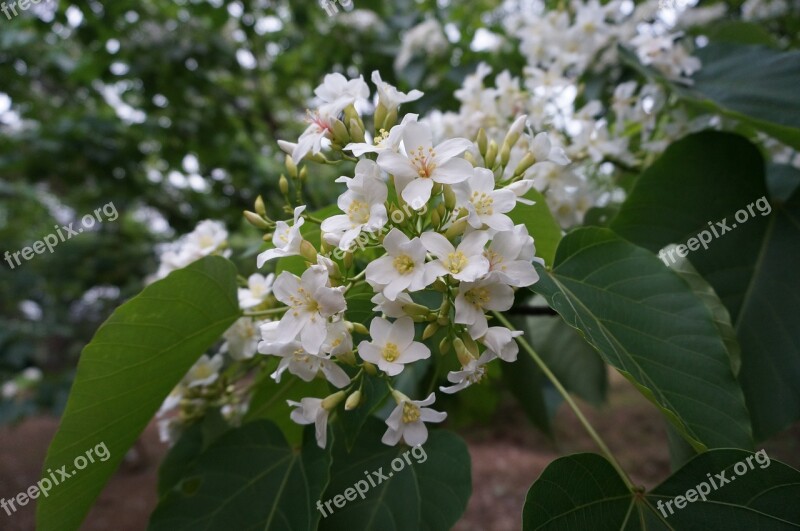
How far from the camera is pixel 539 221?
1079 mm

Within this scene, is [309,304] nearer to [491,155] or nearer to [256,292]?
[256,292]

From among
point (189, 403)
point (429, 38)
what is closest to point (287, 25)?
point (429, 38)

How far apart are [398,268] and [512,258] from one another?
170 millimetres

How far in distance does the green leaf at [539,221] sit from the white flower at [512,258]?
0.27m

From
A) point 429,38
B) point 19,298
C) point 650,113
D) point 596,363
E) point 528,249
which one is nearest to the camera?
point 528,249

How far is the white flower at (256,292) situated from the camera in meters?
1.08

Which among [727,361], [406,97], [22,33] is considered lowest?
[727,361]

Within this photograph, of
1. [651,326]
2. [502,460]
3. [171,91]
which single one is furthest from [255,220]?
[502,460]

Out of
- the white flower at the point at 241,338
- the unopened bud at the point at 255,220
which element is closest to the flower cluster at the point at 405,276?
the unopened bud at the point at 255,220

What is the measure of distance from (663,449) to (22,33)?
262 inches

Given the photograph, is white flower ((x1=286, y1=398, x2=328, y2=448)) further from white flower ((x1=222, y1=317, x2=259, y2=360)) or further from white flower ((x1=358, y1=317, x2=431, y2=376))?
white flower ((x1=222, y1=317, x2=259, y2=360))

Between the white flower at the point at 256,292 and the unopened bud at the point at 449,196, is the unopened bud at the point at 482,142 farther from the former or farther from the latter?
the white flower at the point at 256,292

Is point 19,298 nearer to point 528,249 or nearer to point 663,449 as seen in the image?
point 528,249

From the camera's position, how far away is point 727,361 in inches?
36.3
